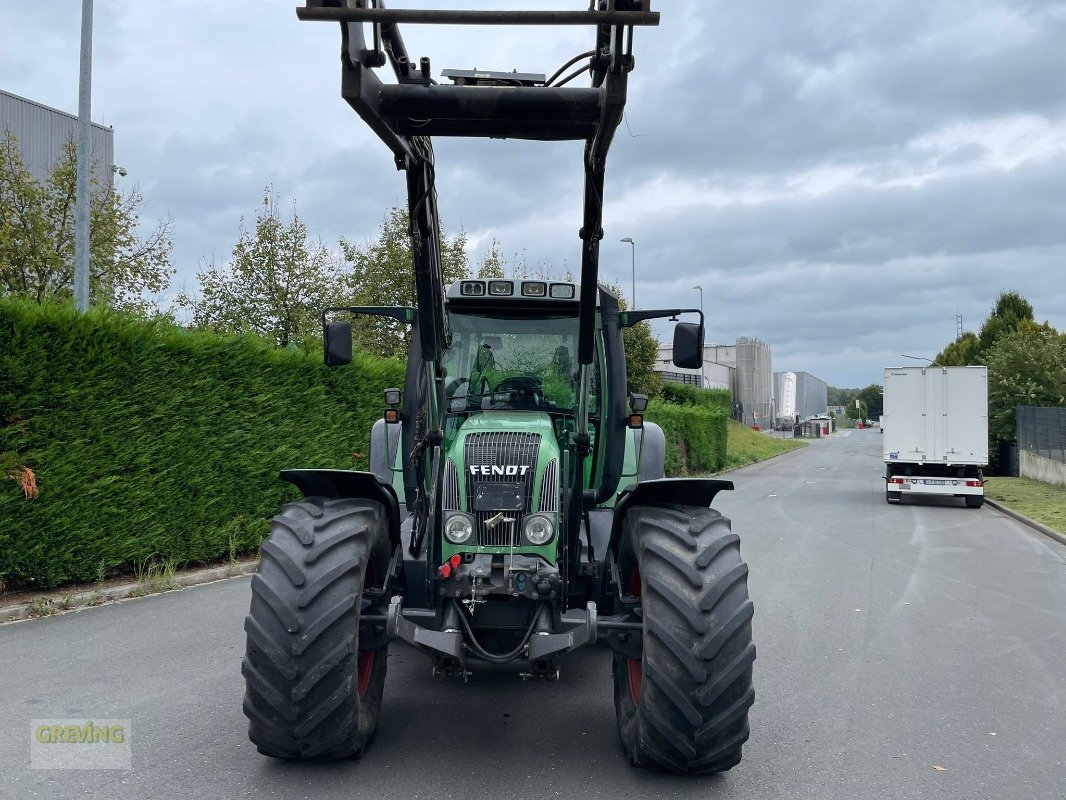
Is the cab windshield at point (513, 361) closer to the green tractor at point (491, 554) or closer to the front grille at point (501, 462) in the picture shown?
the green tractor at point (491, 554)

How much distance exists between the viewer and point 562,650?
4141mm

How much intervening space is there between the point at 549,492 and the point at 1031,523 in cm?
1635

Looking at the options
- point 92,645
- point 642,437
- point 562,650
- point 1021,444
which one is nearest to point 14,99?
point 92,645

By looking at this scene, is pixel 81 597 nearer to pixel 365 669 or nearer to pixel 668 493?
pixel 365 669

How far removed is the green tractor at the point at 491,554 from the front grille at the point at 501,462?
10mm

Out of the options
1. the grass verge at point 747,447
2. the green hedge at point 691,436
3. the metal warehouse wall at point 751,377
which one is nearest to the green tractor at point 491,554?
the green hedge at point 691,436

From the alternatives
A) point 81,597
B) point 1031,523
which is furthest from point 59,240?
point 1031,523

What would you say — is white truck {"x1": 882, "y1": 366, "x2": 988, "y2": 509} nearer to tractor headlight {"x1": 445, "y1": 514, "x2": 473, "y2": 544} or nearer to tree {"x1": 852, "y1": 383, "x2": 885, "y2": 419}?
tractor headlight {"x1": 445, "y1": 514, "x2": 473, "y2": 544}

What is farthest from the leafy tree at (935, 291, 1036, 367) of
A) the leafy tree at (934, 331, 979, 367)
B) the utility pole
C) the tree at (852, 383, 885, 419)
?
the tree at (852, 383, 885, 419)

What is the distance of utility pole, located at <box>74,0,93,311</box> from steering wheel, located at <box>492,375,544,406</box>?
7.27 meters

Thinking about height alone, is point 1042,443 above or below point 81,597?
above

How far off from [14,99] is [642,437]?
99.3 feet

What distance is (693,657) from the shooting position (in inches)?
156

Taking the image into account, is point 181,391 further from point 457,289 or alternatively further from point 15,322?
point 457,289
